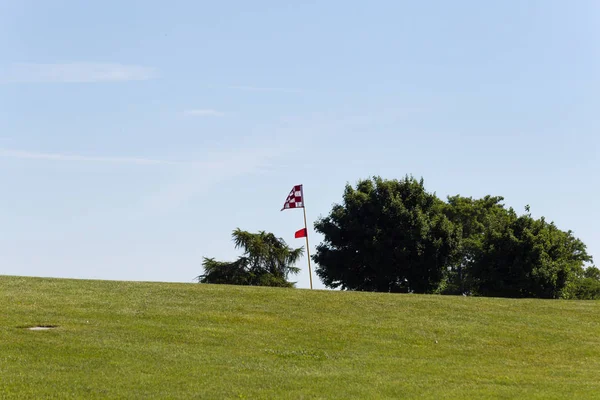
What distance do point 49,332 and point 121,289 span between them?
9691 mm

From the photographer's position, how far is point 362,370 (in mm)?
19094

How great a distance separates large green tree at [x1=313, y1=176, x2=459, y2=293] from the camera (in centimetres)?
5869

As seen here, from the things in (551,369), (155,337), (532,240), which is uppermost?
(532,240)

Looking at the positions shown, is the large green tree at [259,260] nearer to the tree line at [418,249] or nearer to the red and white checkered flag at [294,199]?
the tree line at [418,249]

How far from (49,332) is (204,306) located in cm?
740

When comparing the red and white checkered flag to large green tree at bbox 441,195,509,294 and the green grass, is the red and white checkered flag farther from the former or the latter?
large green tree at bbox 441,195,509,294

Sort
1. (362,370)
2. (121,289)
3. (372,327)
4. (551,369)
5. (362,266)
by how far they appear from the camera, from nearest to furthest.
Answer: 1. (362,370)
2. (551,369)
3. (372,327)
4. (121,289)
5. (362,266)

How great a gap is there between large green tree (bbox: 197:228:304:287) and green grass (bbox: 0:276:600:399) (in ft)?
122

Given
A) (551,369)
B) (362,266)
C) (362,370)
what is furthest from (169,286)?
(362,266)

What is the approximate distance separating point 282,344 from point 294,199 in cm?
2128

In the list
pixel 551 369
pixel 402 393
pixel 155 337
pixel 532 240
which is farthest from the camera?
pixel 532 240

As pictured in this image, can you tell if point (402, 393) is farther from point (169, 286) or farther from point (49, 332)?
point (169, 286)

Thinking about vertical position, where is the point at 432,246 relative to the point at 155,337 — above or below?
above

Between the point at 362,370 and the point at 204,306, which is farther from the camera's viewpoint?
the point at 204,306
